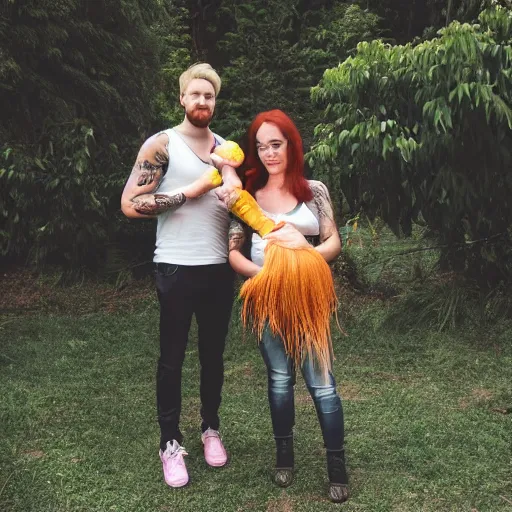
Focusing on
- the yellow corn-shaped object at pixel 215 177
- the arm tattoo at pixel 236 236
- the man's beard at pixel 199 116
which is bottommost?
the arm tattoo at pixel 236 236

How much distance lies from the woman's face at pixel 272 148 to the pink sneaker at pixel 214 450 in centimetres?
133

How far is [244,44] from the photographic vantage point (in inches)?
384

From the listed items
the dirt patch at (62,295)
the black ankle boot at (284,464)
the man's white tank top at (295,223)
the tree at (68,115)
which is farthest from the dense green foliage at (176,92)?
the black ankle boot at (284,464)

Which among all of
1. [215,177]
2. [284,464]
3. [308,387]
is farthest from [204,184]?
[284,464]

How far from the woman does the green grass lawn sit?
36 centimetres

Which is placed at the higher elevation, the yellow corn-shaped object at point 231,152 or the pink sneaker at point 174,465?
the yellow corn-shaped object at point 231,152

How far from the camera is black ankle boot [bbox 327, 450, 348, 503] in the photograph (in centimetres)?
305

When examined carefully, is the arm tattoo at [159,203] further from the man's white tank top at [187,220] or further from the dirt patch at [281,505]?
the dirt patch at [281,505]

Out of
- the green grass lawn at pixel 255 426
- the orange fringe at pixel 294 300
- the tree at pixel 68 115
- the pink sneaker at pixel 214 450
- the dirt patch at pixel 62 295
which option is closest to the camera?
the orange fringe at pixel 294 300

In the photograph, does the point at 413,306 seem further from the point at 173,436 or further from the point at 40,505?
the point at 40,505

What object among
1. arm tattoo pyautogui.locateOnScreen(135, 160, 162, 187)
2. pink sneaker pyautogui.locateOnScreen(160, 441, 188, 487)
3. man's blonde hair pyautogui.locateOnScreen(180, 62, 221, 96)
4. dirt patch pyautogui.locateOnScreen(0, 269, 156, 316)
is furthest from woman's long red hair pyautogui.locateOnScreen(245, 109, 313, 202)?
dirt patch pyautogui.locateOnScreen(0, 269, 156, 316)

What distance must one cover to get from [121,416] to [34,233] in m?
4.13

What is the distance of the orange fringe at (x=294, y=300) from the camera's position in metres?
2.84

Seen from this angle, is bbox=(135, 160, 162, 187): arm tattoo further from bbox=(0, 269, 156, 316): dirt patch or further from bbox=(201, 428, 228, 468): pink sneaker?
bbox=(0, 269, 156, 316): dirt patch
